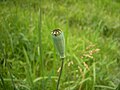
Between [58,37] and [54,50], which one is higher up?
[58,37]

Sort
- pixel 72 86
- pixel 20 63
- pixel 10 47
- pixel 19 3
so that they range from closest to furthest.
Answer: pixel 72 86 < pixel 20 63 < pixel 10 47 < pixel 19 3

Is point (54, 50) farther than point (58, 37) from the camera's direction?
→ Yes

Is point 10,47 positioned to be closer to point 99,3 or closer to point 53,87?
point 53,87

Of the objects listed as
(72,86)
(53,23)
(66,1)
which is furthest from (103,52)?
(66,1)

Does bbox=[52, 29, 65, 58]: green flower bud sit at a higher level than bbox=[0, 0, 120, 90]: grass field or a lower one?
higher

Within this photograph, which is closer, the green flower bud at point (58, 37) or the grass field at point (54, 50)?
the green flower bud at point (58, 37)

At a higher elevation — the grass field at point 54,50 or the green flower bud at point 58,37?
the green flower bud at point 58,37

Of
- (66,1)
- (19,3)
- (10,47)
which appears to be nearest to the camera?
(10,47)

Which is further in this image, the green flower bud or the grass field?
the grass field
